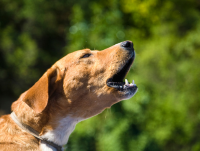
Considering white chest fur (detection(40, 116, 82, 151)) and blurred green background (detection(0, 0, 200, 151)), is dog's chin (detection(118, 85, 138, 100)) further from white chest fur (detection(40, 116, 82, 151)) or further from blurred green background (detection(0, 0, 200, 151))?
blurred green background (detection(0, 0, 200, 151))

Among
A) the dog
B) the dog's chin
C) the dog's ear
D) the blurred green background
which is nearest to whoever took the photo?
the dog's ear

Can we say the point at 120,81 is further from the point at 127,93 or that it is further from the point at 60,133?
the point at 60,133

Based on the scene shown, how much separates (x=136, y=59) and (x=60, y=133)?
14.3ft

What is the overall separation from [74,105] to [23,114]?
0.57m

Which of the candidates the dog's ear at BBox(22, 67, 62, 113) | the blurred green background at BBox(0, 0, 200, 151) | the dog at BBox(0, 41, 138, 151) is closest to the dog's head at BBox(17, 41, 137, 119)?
the dog at BBox(0, 41, 138, 151)

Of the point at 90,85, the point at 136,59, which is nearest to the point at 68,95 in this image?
the point at 90,85

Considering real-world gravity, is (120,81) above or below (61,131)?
above

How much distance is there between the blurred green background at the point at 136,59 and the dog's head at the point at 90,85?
2714mm

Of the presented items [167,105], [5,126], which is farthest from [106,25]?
[5,126]

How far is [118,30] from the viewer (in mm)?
6535

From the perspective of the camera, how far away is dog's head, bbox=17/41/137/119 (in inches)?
129

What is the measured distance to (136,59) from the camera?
284 inches

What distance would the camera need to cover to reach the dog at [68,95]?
10.2ft

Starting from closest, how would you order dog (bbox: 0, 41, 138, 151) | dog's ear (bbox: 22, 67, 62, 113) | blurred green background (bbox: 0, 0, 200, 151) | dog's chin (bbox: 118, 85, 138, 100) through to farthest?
dog's ear (bbox: 22, 67, 62, 113) → dog (bbox: 0, 41, 138, 151) → dog's chin (bbox: 118, 85, 138, 100) → blurred green background (bbox: 0, 0, 200, 151)
